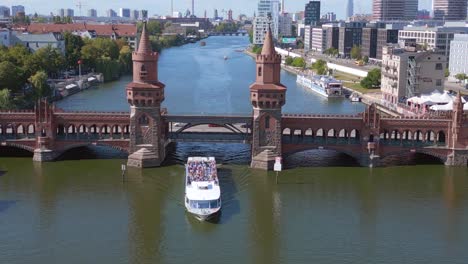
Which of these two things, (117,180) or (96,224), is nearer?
(96,224)

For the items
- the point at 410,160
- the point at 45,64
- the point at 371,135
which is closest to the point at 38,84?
the point at 45,64

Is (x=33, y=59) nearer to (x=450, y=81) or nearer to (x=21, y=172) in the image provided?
(x=21, y=172)

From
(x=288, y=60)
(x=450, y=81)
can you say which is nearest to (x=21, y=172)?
(x=450, y=81)

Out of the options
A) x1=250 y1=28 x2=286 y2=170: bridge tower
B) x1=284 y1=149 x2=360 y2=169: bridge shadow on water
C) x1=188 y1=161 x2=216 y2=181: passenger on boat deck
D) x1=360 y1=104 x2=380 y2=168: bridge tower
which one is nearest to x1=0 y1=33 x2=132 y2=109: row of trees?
x1=188 y1=161 x2=216 y2=181: passenger on boat deck

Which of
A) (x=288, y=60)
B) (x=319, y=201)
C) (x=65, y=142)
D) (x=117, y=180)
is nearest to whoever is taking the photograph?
(x=319, y=201)

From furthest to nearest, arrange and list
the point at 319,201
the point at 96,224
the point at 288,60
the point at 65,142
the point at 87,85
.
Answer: the point at 288,60 < the point at 87,85 < the point at 65,142 < the point at 319,201 < the point at 96,224

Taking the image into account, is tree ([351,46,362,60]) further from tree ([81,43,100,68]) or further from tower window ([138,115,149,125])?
tower window ([138,115,149,125])

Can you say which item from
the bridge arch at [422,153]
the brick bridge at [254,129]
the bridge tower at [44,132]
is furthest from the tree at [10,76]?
the bridge arch at [422,153]

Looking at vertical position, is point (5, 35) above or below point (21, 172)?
above
